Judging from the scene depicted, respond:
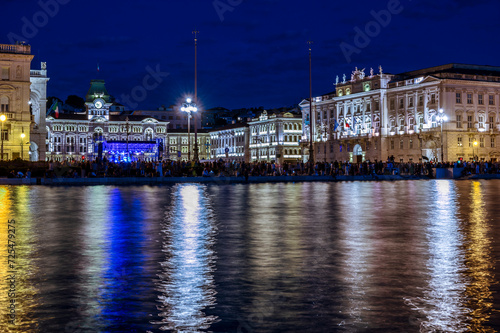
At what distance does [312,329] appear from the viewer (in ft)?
17.4

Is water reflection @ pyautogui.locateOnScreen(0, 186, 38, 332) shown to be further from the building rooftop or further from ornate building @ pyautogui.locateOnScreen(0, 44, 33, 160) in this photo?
the building rooftop

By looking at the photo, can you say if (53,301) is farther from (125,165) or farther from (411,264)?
(125,165)

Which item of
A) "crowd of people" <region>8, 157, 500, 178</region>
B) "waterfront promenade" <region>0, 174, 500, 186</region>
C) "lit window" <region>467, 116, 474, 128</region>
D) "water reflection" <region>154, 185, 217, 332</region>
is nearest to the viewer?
"water reflection" <region>154, 185, 217, 332</region>

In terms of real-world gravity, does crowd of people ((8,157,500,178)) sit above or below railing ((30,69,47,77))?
below

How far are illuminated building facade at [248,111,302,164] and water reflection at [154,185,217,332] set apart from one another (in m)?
108

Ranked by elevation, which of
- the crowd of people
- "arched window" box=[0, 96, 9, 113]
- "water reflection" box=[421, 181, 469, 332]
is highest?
"arched window" box=[0, 96, 9, 113]

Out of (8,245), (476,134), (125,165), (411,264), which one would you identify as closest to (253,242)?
(411,264)

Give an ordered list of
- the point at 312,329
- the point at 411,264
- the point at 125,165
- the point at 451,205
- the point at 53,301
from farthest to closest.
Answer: the point at 125,165, the point at 451,205, the point at 411,264, the point at 53,301, the point at 312,329

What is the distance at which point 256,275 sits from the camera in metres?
7.72

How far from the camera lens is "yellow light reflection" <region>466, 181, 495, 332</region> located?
18.7 ft

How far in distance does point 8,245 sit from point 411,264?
6.37m

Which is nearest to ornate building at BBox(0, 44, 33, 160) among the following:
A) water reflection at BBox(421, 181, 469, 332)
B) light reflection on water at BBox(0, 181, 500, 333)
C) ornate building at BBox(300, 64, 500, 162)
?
ornate building at BBox(300, 64, 500, 162)

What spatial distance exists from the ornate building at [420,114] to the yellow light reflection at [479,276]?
65574 millimetres

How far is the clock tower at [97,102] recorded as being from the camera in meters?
146
